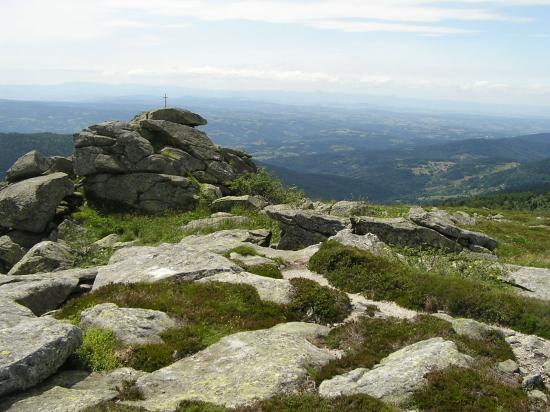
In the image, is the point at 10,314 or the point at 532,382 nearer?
the point at 532,382

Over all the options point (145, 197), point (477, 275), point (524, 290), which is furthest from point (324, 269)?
point (145, 197)

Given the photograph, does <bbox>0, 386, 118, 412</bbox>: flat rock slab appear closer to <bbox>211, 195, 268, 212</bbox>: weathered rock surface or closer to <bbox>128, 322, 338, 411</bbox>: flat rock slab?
<bbox>128, 322, 338, 411</bbox>: flat rock slab

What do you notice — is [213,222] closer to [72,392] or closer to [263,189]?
[263,189]

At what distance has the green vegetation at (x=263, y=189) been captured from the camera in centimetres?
4754

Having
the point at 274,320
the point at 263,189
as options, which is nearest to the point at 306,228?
the point at 274,320

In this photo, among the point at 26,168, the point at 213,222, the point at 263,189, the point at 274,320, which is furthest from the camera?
the point at 263,189

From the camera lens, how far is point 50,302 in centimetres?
2017

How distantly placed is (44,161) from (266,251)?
28.9m

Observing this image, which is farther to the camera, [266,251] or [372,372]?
[266,251]

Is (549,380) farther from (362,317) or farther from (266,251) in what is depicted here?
(266,251)

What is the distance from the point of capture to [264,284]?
2027 centimetres

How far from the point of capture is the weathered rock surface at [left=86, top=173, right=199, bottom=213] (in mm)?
43344

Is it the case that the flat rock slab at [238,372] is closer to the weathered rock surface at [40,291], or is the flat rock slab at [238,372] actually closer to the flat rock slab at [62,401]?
the flat rock slab at [62,401]

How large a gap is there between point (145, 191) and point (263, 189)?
11996 millimetres
